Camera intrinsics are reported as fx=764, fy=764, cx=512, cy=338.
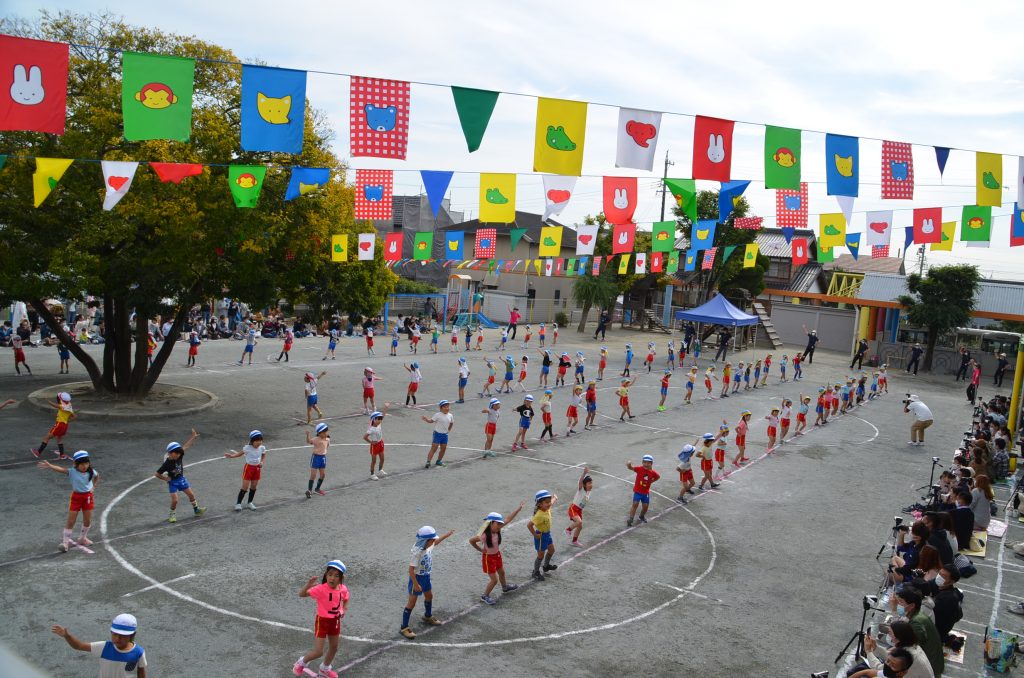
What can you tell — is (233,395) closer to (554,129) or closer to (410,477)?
(410,477)

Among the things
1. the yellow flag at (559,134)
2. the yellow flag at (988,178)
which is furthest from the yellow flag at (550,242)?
the yellow flag at (988,178)

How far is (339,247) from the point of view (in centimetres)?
2362

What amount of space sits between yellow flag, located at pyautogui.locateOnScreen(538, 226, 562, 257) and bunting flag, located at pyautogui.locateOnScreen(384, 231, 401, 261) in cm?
572

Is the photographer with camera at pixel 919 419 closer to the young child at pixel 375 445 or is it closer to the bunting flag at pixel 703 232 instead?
the bunting flag at pixel 703 232

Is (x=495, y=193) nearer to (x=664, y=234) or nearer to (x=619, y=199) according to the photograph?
(x=619, y=199)

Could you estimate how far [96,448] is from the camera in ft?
60.1

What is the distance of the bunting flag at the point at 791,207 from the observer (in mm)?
21148

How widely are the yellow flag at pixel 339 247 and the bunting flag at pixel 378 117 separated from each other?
9.02m

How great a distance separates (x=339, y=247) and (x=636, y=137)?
11266 mm

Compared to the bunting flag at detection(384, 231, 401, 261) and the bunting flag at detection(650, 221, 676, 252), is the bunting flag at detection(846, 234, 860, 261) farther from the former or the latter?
the bunting flag at detection(384, 231, 401, 261)

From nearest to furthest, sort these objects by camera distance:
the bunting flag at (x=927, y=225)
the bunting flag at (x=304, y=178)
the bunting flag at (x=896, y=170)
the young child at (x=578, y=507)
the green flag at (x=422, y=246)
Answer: the young child at (x=578, y=507)
the bunting flag at (x=896, y=170)
the bunting flag at (x=304, y=178)
the bunting flag at (x=927, y=225)
the green flag at (x=422, y=246)

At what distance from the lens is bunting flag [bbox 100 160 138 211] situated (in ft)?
51.9

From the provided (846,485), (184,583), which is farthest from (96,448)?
(846,485)

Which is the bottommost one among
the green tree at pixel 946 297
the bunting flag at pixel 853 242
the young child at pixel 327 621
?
the young child at pixel 327 621
